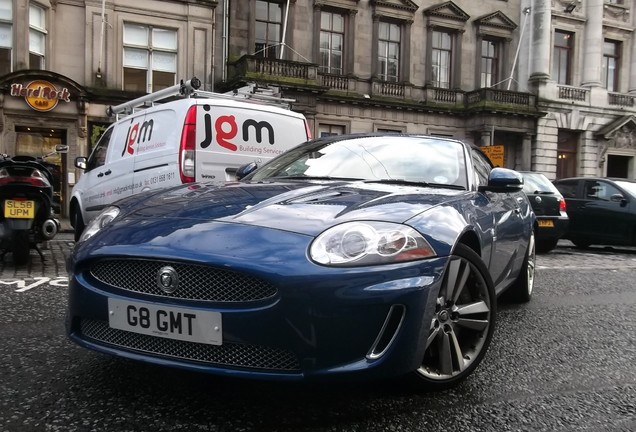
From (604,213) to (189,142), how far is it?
833 cm

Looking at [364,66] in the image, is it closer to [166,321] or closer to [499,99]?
[499,99]

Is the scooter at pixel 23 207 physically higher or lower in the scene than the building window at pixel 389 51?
lower

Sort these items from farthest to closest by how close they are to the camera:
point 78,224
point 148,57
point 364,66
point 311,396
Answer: point 364,66 → point 148,57 → point 78,224 → point 311,396

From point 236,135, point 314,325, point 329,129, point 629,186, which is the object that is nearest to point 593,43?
point 329,129

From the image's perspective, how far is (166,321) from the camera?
7.21ft

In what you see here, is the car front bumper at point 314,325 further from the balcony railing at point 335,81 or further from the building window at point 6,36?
the balcony railing at point 335,81

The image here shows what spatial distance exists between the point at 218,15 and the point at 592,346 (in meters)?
18.8

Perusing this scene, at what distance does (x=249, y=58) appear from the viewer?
19.1 metres

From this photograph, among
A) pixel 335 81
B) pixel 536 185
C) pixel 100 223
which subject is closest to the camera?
pixel 100 223

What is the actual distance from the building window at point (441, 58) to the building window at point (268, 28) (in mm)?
7386

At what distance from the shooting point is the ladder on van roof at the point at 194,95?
7.97 meters

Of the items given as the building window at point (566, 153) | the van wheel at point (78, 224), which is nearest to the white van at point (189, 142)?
the van wheel at point (78, 224)

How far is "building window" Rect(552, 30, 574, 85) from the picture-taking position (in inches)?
1087

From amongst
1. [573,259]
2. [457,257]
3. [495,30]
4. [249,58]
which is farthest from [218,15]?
[457,257]
